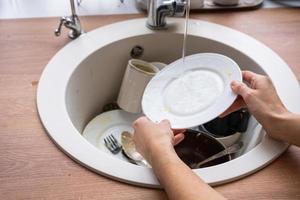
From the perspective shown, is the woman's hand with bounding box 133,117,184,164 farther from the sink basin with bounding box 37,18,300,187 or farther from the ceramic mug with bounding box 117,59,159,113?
the ceramic mug with bounding box 117,59,159,113

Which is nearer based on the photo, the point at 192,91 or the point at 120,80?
the point at 192,91

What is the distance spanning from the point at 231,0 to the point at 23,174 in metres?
0.82

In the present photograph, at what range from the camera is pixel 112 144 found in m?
0.95

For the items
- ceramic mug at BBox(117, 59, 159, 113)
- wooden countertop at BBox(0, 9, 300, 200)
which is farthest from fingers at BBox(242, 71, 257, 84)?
ceramic mug at BBox(117, 59, 159, 113)

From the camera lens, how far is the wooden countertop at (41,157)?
2.05ft

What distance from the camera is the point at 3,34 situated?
0.99 metres

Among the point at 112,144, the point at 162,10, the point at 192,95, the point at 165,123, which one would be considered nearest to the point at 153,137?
the point at 165,123

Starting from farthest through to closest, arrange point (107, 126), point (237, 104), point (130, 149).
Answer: point (107, 126), point (130, 149), point (237, 104)

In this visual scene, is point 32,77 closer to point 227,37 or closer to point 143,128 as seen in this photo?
point 143,128

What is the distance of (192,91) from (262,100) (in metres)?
0.17

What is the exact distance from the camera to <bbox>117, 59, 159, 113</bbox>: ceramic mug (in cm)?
98

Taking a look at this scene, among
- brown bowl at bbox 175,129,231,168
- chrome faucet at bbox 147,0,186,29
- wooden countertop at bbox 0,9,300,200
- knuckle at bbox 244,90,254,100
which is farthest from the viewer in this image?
chrome faucet at bbox 147,0,186,29

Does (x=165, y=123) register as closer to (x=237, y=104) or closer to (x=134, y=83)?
(x=237, y=104)

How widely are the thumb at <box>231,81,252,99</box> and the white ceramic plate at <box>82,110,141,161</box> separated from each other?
1.26 ft
